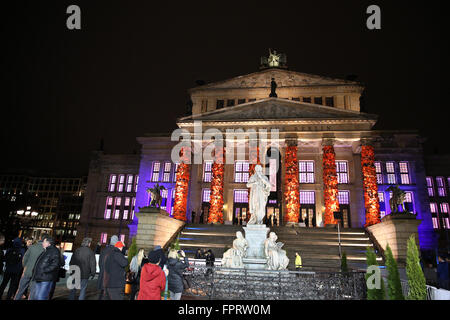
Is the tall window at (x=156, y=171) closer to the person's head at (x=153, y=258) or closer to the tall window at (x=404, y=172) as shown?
the tall window at (x=404, y=172)

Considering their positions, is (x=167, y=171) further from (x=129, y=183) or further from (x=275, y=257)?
(x=275, y=257)

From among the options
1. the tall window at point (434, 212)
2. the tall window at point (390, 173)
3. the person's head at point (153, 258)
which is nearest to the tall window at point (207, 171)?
the tall window at point (390, 173)

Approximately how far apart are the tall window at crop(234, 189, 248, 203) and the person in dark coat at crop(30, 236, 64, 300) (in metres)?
28.8

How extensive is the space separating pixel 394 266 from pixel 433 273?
42.9 feet

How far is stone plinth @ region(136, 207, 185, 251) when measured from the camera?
21.6 m

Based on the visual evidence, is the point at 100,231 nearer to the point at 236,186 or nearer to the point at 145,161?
the point at 145,161

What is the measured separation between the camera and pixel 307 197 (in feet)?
113

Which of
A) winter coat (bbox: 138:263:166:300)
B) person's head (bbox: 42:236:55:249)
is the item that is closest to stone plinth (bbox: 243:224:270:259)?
winter coat (bbox: 138:263:166:300)

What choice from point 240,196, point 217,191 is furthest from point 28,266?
point 240,196

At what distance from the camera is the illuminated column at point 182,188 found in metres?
30.0

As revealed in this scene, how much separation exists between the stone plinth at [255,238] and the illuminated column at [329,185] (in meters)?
17.0

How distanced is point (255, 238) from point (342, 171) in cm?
2595

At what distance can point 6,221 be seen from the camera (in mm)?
41469
